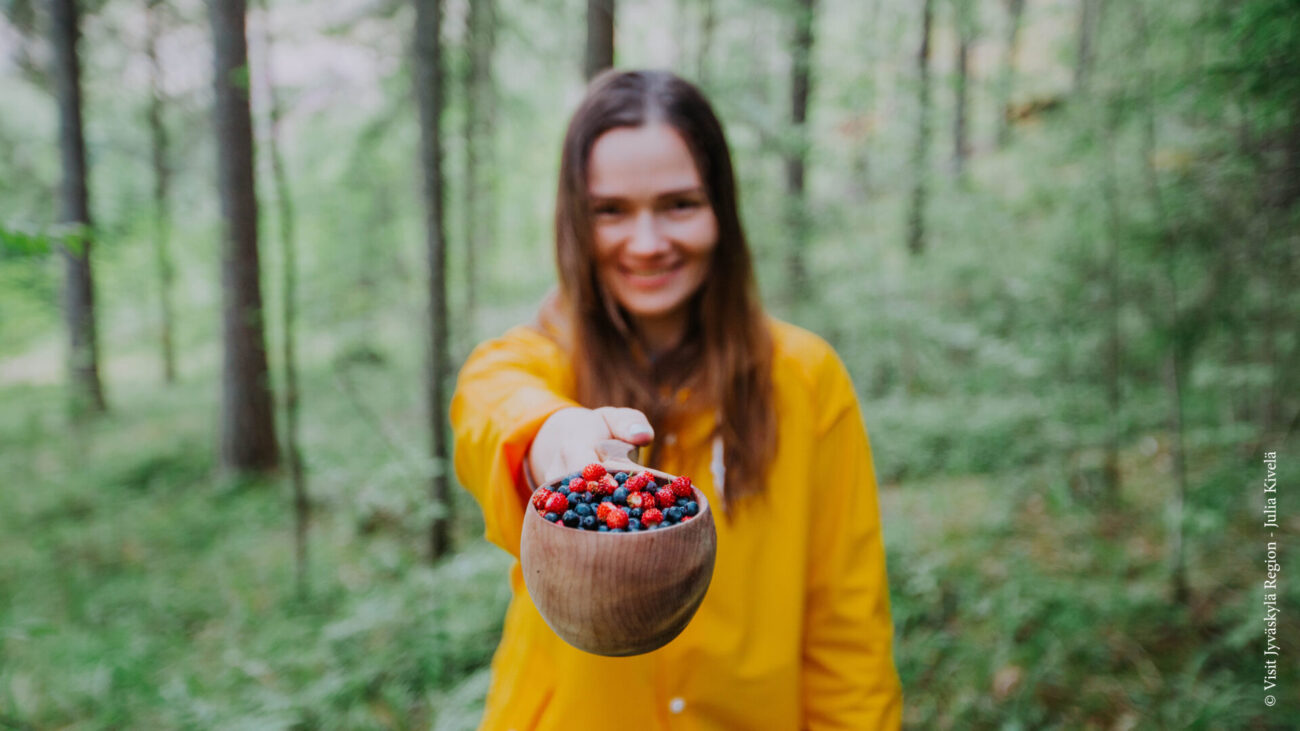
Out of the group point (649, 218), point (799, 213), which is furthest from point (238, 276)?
point (649, 218)

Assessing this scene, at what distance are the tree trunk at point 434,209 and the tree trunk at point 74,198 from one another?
4.76m

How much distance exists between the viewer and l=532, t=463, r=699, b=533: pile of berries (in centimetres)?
85

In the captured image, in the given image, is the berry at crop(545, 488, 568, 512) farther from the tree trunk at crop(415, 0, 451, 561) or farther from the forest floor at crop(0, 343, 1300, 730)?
the tree trunk at crop(415, 0, 451, 561)

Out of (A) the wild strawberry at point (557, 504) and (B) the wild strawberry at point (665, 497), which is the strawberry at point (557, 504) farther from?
(B) the wild strawberry at point (665, 497)

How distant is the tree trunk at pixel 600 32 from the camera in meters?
3.41

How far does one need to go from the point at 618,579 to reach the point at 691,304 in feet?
3.12

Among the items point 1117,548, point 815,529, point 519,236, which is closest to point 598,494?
point 815,529

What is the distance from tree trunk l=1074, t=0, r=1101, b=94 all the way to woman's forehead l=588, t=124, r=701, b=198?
3709 millimetres

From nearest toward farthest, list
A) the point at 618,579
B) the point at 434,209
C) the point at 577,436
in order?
the point at 618,579 → the point at 577,436 → the point at 434,209

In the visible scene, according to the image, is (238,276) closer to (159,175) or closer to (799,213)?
(799,213)

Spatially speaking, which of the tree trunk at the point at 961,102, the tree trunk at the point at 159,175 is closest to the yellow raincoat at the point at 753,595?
the tree trunk at the point at 961,102

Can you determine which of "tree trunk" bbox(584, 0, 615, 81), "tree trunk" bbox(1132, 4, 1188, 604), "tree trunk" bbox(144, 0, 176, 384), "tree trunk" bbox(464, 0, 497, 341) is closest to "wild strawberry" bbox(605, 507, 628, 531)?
"tree trunk" bbox(584, 0, 615, 81)

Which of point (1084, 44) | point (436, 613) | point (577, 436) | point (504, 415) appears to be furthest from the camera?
point (1084, 44)

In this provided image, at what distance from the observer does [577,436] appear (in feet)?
3.47
